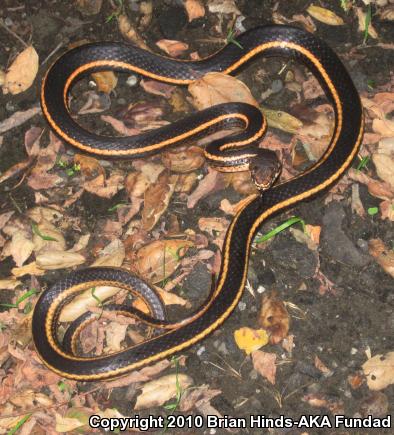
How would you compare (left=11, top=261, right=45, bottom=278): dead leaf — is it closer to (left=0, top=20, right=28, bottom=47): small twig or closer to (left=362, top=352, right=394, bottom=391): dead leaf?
(left=0, top=20, right=28, bottom=47): small twig

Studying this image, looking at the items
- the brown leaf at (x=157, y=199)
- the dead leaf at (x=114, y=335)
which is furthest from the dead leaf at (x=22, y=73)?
the dead leaf at (x=114, y=335)

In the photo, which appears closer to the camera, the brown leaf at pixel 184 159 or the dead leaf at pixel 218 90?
the brown leaf at pixel 184 159

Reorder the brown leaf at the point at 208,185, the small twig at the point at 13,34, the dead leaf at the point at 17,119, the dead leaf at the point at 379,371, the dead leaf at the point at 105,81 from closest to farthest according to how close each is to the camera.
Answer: the dead leaf at the point at 379,371 → the brown leaf at the point at 208,185 → the dead leaf at the point at 17,119 → the dead leaf at the point at 105,81 → the small twig at the point at 13,34

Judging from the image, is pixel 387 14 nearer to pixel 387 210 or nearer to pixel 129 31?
pixel 387 210

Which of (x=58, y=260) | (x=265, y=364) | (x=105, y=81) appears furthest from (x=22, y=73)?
(x=265, y=364)

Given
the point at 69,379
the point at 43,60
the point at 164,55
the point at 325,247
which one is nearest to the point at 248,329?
the point at 325,247

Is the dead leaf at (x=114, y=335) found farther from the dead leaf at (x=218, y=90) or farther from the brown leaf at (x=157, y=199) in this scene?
the dead leaf at (x=218, y=90)
